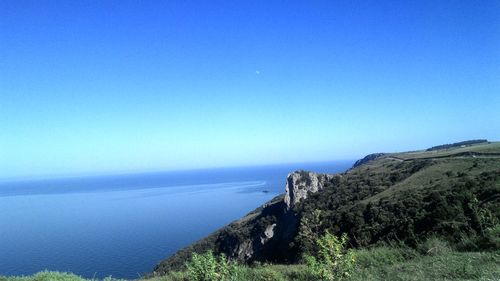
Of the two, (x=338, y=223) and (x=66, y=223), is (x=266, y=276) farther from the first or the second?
(x=66, y=223)

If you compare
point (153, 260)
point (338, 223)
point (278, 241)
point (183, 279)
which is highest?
point (183, 279)

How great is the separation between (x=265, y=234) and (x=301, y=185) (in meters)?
14.2

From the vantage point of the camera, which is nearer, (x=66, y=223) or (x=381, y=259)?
(x=381, y=259)

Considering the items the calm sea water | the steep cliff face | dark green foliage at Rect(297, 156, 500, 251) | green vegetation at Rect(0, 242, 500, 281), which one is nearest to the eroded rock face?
the steep cliff face

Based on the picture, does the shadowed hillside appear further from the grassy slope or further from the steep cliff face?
the grassy slope

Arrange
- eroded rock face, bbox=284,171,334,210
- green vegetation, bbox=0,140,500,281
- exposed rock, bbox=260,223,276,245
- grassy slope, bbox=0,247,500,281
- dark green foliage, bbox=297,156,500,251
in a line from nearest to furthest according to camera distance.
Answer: grassy slope, bbox=0,247,500,281 < green vegetation, bbox=0,140,500,281 < dark green foliage, bbox=297,156,500,251 < exposed rock, bbox=260,223,276,245 < eroded rock face, bbox=284,171,334,210

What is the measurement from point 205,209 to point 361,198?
100m

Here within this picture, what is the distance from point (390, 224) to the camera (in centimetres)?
3384

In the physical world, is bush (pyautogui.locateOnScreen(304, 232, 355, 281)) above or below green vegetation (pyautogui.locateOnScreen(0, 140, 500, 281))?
above

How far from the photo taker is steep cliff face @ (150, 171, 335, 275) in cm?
5674

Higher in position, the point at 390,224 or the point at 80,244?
the point at 390,224

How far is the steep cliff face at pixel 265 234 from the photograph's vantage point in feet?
186

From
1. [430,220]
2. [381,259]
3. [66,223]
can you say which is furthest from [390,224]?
[66,223]

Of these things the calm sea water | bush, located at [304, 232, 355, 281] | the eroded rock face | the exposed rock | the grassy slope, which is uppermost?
bush, located at [304, 232, 355, 281]
